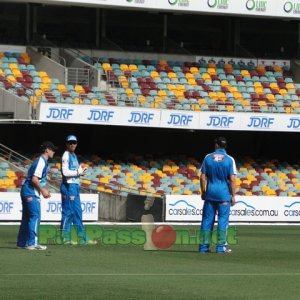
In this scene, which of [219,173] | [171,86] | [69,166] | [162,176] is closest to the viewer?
[219,173]

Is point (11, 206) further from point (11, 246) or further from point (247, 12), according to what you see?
point (247, 12)

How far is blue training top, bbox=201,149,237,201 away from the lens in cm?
1769

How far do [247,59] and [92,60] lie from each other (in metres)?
8.18

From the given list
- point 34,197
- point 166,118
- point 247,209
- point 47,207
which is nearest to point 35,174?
point 34,197

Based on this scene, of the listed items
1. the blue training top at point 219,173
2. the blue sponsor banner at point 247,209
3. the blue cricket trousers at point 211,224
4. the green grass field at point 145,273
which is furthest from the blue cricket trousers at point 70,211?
the blue sponsor banner at point 247,209

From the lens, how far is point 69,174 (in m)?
19.2

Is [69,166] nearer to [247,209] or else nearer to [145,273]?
[145,273]

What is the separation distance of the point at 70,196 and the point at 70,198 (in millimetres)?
38

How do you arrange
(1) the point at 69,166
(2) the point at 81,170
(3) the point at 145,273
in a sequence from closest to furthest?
(3) the point at 145,273 → (2) the point at 81,170 → (1) the point at 69,166

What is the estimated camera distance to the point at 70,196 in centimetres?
1933

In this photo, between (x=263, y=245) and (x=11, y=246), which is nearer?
(x=11, y=246)

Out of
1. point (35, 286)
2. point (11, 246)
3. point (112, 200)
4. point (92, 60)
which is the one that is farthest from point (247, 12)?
point (35, 286)

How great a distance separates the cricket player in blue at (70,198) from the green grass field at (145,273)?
0.69m

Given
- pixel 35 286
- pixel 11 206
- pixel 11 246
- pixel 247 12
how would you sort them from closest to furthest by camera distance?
1. pixel 35 286
2. pixel 11 246
3. pixel 11 206
4. pixel 247 12
